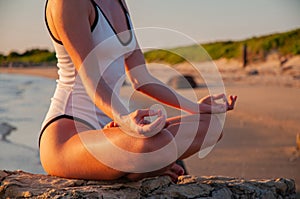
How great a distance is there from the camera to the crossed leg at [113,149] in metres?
2.40

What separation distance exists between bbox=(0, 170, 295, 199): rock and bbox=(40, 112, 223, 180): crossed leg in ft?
0.15

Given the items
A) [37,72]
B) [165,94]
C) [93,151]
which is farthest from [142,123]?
[37,72]

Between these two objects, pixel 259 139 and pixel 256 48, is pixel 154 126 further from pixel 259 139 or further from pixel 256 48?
pixel 256 48

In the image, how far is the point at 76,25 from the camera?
8.17 ft

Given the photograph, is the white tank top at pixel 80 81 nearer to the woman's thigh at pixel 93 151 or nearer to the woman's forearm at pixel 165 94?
the woman's thigh at pixel 93 151

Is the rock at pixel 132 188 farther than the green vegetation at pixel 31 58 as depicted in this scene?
No

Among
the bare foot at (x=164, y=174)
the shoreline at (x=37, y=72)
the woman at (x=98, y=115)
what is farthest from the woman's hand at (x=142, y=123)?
the shoreline at (x=37, y=72)

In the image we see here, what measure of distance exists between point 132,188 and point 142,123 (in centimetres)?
48

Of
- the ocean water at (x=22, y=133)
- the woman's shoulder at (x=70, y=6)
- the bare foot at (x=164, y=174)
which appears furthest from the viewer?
the ocean water at (x=22, y=133)

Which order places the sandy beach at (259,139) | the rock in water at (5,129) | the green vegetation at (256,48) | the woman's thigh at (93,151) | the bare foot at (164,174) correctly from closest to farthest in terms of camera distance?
the woman's thigh at (93,151) < the bare foot at (164,174) < the sandy beach at (259,139) < the rock in water at (5,129) < the green vegetation at (256,48)

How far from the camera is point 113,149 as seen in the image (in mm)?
2412

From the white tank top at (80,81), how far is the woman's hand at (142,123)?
18.5 inches

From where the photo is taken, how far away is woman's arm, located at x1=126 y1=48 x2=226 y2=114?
9.69 feet

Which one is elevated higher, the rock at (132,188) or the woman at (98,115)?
the woman at (98,115)
